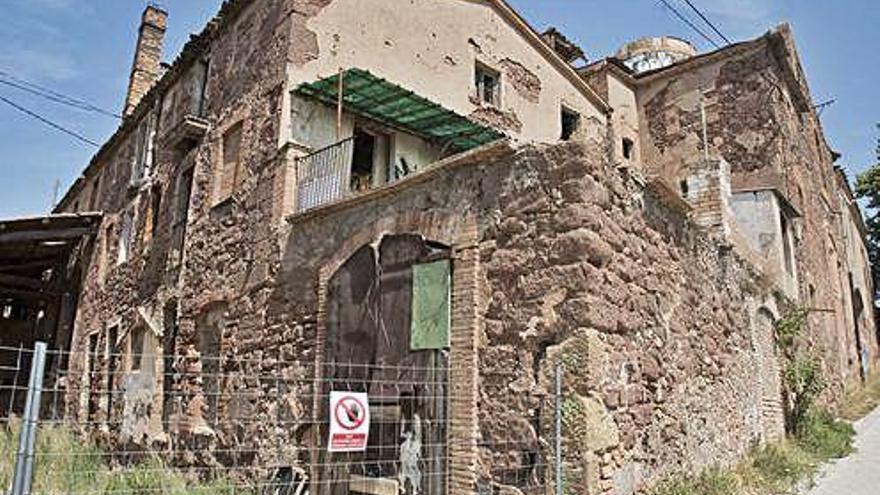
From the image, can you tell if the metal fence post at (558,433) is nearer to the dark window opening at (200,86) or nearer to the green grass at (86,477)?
the green grass at (86,477)

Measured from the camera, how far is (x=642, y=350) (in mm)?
6418

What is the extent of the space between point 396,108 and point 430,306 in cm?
515

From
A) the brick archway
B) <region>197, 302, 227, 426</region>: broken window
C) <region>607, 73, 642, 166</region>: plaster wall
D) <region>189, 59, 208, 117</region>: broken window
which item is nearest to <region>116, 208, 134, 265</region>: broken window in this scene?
<region>189, 59, 208, 117</region>: broken window

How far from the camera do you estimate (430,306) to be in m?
7.00

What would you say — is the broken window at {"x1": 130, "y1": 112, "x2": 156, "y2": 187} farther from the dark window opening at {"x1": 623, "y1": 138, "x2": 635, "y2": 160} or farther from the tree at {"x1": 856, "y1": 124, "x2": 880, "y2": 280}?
the tree at {"x1": 856, "y1": 124, "x2": 880, "y2": 280}

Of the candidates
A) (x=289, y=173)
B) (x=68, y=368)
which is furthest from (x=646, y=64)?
(x=68, y=368)

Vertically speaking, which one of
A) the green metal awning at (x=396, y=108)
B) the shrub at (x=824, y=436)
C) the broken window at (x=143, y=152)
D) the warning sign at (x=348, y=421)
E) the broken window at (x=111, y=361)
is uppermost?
the broken window at (x=143, y=152)

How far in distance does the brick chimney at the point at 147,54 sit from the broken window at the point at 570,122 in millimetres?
13759

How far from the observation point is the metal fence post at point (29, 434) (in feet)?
10.3

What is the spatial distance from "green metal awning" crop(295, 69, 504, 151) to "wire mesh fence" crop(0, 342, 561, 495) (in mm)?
4413

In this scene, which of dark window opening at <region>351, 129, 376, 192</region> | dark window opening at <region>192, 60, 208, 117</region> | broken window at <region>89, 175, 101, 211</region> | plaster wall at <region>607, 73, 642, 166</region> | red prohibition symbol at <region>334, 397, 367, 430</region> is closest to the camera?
red prohibition symbol at <region>334, 397, 367, 430</region>

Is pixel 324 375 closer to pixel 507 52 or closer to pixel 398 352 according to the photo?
pixel 398 352

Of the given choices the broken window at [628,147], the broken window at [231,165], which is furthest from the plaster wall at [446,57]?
the broken window at [231,165]

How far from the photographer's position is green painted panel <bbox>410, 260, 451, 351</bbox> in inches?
267
